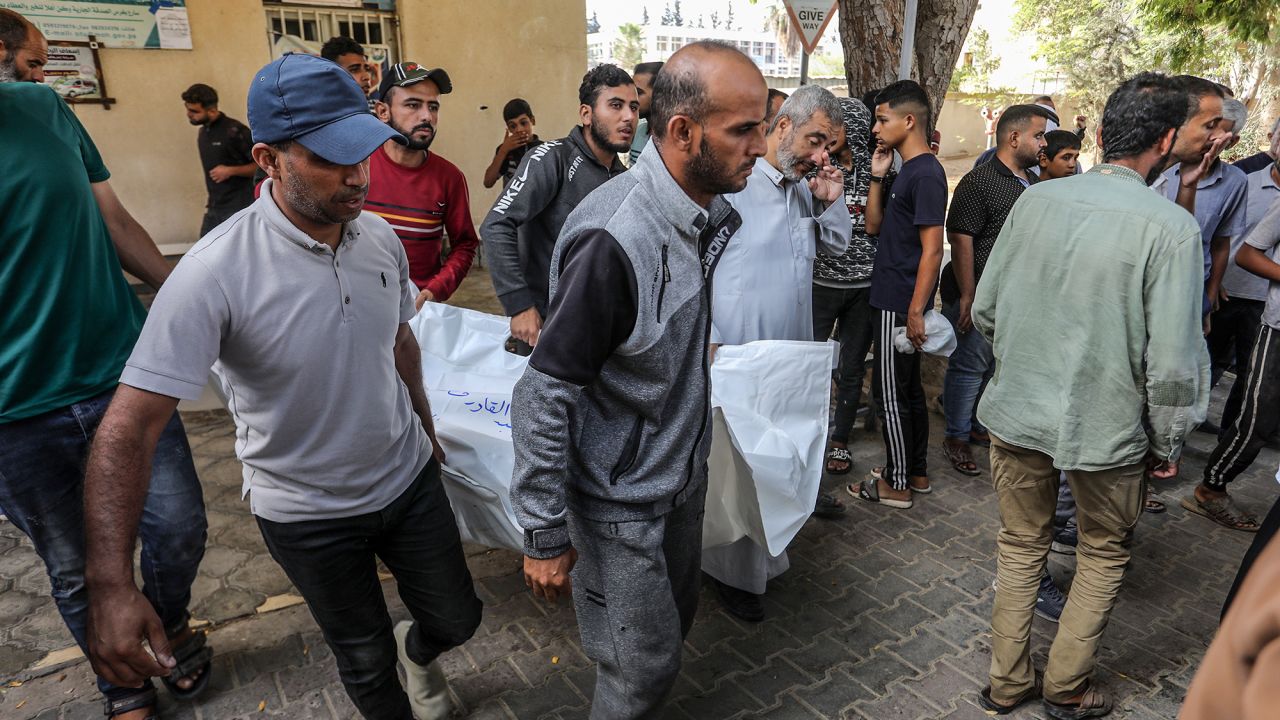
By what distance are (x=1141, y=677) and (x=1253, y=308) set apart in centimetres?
320

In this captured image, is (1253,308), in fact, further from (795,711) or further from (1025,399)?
(795,711)

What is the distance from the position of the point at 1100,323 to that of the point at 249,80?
878 cm

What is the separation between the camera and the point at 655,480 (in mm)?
2105

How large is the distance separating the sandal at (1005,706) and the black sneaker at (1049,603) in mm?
564

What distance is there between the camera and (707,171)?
2.04 metres

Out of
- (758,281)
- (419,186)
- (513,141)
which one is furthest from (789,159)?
(513,141)

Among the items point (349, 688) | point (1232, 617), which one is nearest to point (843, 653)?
point (349, 688)

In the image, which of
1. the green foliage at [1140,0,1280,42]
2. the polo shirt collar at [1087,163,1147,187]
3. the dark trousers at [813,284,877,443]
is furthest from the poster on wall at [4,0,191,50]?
the green foliage at [1140,0,1280,42]

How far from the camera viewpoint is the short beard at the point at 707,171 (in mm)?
2021

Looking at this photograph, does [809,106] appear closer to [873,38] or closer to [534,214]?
[534,214]

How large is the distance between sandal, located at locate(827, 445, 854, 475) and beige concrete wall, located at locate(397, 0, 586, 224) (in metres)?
6.69

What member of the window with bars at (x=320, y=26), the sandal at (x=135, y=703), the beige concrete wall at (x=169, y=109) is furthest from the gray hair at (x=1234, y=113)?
the beige concrete wall at (x=169, y=109)

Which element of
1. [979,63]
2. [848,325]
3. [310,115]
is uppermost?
[979,63]

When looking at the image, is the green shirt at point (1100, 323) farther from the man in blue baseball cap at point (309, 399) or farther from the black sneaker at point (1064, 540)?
the man in blue baseball cap at point (309, 399)
